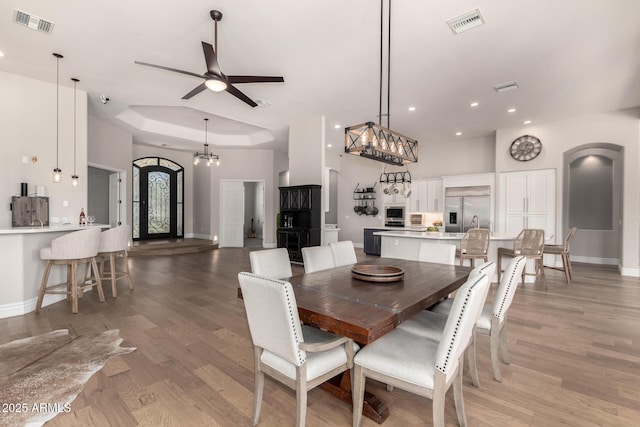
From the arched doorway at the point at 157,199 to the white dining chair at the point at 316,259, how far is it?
27.5 ft

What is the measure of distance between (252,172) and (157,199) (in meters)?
3.16

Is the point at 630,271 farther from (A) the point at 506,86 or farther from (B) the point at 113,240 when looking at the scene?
(B) the point at 113,240

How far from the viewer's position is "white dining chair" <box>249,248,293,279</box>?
97.7 inches

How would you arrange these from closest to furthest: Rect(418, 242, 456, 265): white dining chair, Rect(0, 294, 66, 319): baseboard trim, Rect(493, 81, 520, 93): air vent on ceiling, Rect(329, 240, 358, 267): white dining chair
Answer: Rect(329, 240, 358, 267): white dining chair < Rect(418, 242, 456, 265): white dining chair < Rect(0, 294, 66, 319): baseboard trim < Rect(493, 81, 520, 93): air vent on ceiling

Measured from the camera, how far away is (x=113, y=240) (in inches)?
169

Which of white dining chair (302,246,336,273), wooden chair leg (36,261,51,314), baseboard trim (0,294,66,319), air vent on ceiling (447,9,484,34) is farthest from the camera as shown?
wooden chair leg (36,261,51,314)

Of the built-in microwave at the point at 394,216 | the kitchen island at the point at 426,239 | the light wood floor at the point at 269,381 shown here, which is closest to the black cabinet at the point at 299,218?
the kitchen island at the point at 426,239

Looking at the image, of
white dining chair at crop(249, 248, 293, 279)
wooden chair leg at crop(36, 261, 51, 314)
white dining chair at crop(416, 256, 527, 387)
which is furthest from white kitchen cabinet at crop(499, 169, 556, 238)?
wooden chair leg at crop(36, 261, 51, 314)

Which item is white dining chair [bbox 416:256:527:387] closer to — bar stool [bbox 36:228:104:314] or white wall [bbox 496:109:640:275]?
bar stool [bbox 36:228:104:314]

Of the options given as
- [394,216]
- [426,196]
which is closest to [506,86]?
[426,196]

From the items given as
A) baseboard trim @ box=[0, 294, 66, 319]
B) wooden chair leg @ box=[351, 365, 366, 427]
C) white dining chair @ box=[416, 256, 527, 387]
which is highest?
white dining chair @ box=[416, 256, 527, 387]

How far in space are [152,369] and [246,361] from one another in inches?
28.2

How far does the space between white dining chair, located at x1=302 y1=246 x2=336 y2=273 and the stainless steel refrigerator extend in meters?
5.37

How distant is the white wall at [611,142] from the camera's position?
5.81 meters
